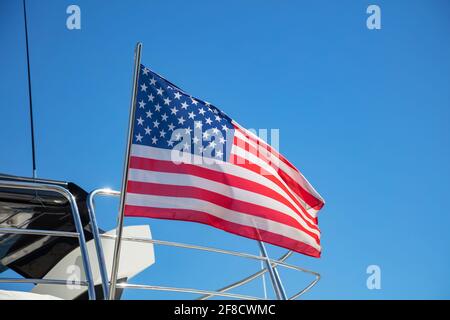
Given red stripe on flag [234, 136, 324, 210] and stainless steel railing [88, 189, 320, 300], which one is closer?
stainless steel railing [88, 189, 320, 300]

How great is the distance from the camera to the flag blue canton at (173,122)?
4.75 metres

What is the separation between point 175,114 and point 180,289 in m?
1.66

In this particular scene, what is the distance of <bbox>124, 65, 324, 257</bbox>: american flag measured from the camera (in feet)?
14.8

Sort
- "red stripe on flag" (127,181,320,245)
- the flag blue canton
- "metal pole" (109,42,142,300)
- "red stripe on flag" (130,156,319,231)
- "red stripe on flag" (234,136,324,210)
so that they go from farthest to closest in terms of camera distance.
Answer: "red stripe on flag" (234,136,324,210)
the flag blue canton
"red stripe on flag" (130,156,319,231)
"red stripe on flag" (127,181,320,245)
"metal pole" (109,42,142,300)

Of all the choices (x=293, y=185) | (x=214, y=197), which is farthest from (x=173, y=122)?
(x=293, y=185)

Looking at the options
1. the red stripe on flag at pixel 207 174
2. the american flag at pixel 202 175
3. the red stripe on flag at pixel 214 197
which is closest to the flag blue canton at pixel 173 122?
the american flag at pixel 202 175

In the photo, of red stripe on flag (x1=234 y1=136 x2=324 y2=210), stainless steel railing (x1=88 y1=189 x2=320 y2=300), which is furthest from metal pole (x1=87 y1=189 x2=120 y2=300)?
red stripe on flag (x1=234 y1=136 x2=324 y2=210)

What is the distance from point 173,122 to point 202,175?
0.57 metres

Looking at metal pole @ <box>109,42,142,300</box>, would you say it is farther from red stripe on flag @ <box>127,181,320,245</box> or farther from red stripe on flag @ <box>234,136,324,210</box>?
red stripe on flag @ <box>234,136,324,210</box>

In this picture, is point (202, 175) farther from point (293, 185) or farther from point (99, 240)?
point (293, 185)
